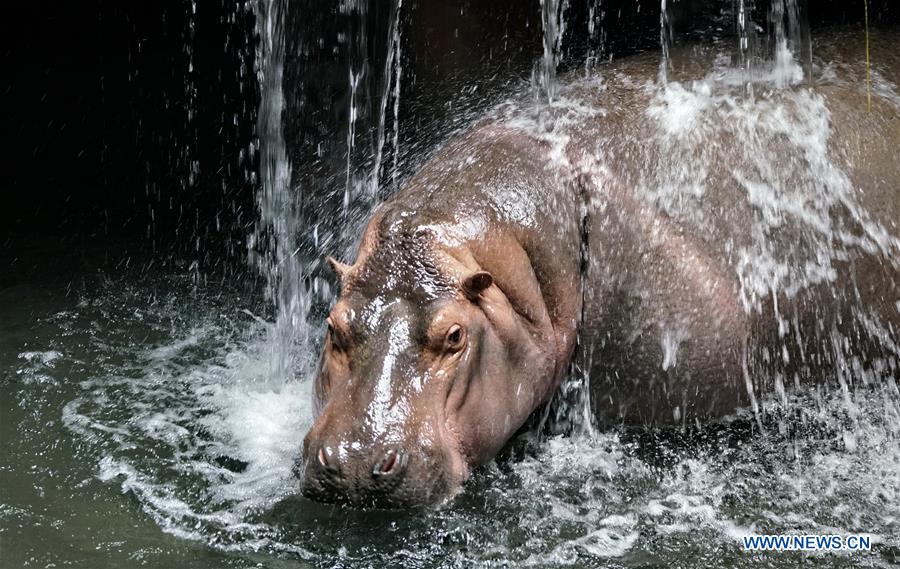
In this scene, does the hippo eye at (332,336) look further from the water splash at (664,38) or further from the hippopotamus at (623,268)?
the water splash at (664,38)

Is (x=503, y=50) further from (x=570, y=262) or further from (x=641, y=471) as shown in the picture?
(x=641, y=471)

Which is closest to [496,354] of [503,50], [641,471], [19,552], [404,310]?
Result: [404,310]

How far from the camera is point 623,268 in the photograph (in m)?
4.80

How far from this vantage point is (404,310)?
4.19 meters

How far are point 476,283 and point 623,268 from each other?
883mm

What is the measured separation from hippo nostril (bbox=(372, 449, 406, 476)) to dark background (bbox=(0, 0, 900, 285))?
9.99ft

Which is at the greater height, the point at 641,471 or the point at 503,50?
the point at 503,50

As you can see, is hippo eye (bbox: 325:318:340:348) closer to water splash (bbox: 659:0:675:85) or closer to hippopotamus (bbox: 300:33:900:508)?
hippopotamus (bbox: 300:33:900:508)

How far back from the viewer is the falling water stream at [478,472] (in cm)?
391

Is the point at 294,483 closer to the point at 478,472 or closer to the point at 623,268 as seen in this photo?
the point at 478,472

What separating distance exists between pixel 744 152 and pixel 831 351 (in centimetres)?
106

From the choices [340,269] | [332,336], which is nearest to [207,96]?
[340,269]

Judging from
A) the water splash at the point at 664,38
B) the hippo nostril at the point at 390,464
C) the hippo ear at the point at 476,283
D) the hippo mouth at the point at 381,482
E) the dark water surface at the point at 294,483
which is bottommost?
the dark water surface at the point at 294,483

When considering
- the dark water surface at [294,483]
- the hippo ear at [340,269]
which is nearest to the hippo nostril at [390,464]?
the dark water surface at [294,483]
